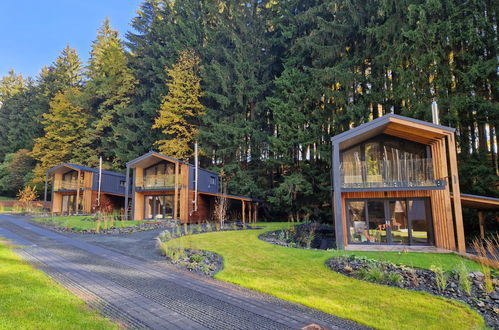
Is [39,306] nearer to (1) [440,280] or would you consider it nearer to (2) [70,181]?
(1) [440,280]

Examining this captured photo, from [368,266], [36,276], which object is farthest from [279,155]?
[36,276]

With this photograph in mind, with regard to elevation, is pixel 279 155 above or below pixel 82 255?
above

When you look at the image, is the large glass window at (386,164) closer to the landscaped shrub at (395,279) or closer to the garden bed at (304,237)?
the garden bed at (304,237)

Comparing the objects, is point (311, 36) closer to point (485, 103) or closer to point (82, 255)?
point (485, 103)

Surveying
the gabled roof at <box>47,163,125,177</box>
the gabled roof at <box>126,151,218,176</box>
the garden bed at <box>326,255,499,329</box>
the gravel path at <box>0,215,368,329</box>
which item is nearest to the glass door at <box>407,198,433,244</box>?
the garden bed at <box>326,255,499,329</box>

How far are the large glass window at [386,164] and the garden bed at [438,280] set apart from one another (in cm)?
498

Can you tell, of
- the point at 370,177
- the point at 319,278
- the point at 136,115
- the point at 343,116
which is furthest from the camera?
the point at 136,115

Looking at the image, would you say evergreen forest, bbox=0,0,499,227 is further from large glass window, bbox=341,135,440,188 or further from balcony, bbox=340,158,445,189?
balcony, bbox=340,158,445,189

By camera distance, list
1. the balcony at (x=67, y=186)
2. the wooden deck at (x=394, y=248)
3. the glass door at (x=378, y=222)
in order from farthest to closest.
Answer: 1. the balcony at (x=67, y=186)
2. the glass door at (x=378, y=222)
3. the wooden deck at (x=394, y=248)

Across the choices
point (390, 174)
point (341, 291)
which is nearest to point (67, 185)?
point (390, 174)

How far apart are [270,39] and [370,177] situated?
18745 mm

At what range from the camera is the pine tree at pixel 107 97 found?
33000 mm

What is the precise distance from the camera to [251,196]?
81.0ft

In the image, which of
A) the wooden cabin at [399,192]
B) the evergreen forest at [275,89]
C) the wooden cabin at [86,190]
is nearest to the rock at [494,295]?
the wooden cabin at [399,192]
